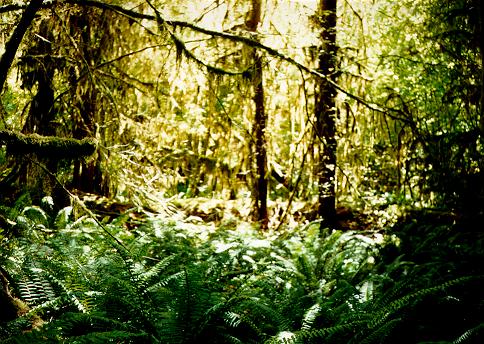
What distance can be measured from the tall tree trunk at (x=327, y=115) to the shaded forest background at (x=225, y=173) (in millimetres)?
61

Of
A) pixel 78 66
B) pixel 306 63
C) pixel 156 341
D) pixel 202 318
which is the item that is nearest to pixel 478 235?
pixel 306 63

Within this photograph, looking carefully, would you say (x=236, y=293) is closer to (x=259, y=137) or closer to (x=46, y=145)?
(x=46, y=145)

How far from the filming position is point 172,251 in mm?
5500

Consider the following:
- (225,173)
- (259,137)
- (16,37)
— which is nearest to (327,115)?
(259,137)

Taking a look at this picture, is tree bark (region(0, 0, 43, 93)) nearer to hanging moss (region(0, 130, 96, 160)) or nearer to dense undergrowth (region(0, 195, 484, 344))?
hanging moss (region(0, 130, 96, 160))

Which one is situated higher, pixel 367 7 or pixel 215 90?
pixel 367 7

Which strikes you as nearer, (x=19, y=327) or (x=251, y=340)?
(x=19, y=327)

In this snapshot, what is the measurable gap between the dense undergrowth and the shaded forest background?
0.02 metres

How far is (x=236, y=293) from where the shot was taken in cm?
358

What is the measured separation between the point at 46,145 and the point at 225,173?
4.79 metres

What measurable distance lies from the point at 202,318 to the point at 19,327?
124cm

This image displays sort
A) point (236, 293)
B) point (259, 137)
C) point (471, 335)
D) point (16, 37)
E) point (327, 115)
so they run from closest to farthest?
1. point (471, 335)
2. point (16, 37)
3. point (236, 293)
4. point (327, 115)
5. point (259, 137)

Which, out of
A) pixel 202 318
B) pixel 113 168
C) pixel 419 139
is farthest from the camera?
pixel 419 139

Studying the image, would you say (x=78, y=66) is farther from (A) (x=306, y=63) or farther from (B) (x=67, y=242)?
(A) (x=306, y=63)
